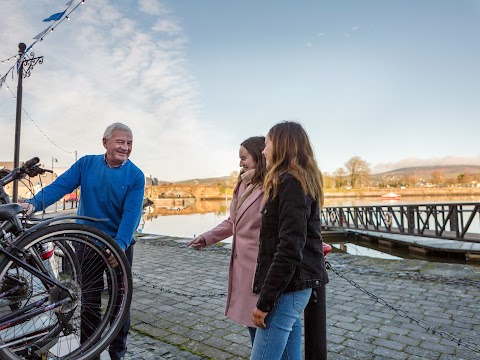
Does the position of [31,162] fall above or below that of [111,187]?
above

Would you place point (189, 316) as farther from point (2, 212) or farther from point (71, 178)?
point (2, 212)

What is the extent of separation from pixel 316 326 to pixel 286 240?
4.03 feet

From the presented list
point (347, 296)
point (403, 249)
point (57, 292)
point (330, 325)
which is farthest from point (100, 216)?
point (403, 249)

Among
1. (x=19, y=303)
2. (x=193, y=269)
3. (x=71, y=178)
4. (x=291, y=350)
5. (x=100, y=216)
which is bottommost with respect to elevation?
(x=193, y=269)

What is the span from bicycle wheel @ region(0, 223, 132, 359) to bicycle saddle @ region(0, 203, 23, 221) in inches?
7.4

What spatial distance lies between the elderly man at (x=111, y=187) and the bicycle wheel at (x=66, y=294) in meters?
0.33

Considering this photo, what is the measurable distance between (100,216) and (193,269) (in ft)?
16.7

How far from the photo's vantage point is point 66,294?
2.35 metres

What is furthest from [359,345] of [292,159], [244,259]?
[292,159]

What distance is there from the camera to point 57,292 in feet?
7.60

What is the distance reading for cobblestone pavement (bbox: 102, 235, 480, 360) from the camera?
3549 millimetres

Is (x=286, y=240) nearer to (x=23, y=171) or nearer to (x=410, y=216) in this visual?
(x=23, y=171)

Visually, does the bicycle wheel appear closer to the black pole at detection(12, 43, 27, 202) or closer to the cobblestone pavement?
the cobblestone pavement

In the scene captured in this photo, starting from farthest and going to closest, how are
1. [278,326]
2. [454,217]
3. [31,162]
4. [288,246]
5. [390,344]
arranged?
[454,217]
[390,344]
[31,162]
[278,326]
[288,246]
